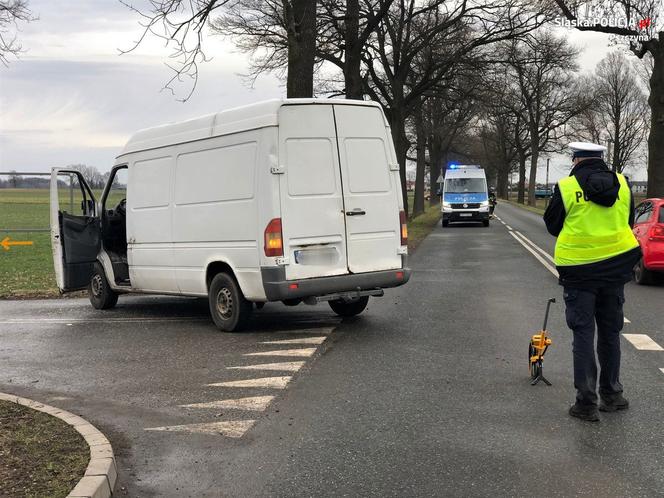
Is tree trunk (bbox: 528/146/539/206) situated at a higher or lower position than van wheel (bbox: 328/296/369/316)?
higher

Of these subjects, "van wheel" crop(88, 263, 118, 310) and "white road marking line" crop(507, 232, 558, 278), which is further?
"white road marking line" crop(507, 232, 558, 278)

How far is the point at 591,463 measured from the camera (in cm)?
428

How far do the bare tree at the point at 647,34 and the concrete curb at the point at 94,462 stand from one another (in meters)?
20.4

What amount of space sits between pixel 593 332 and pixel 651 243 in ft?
26.8

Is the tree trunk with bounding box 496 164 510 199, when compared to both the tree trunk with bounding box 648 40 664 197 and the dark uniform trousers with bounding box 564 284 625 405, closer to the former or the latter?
the tree trunk with bounding box 648 40 664 197

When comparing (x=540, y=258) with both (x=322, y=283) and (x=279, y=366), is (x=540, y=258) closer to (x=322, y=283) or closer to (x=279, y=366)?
(x=322, y=283)

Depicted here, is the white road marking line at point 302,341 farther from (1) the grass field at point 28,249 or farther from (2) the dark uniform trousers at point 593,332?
(1) the grass field at point 28,249

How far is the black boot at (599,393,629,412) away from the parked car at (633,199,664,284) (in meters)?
7.60

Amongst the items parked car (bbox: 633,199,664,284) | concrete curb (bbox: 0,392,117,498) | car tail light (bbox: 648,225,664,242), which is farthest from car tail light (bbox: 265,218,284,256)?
car tail light (bbox: 648,225,664,242)

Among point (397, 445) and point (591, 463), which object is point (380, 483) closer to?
point (397, 445)

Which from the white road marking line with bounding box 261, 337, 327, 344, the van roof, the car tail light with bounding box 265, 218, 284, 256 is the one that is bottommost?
the white road marking line with bounding box 261, 337, 327, 344

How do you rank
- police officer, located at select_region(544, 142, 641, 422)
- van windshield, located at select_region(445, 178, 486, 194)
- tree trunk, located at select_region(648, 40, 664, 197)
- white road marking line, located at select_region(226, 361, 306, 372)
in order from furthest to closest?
van windshield, located at select_region(445, 178, 486, 194) < tree trunk, located at select_region(648, 40, 664, 197) < white road marking line, located at select_region(226, 361, 306, 372) < police officer, located at select_region(544, 142, 641, 422)

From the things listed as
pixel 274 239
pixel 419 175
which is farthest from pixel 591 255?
pixel 419 175

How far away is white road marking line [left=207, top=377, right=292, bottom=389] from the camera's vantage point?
6.15 m
